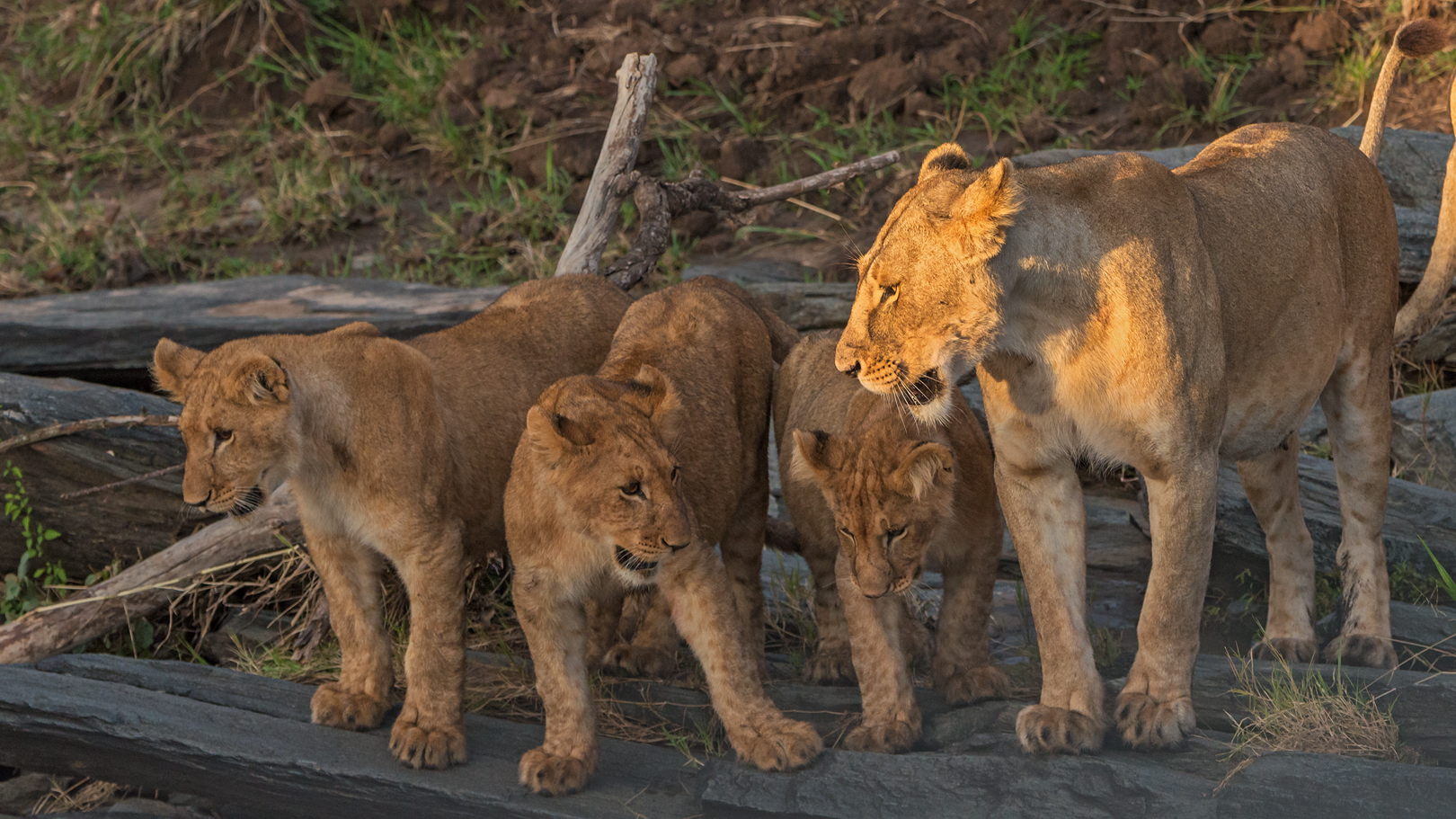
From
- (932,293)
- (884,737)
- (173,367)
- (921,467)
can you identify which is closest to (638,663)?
(884,737)

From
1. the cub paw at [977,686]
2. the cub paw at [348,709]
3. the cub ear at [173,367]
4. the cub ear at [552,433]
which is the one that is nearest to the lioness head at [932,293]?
the cub ear at [552,433]

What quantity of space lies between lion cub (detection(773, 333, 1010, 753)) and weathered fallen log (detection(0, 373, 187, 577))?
9.56ft

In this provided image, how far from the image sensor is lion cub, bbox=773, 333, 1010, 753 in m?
4.50

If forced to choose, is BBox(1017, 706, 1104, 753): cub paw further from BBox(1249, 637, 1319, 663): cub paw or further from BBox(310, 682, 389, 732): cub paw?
BBox(310, 682, 389, 732): cub paw

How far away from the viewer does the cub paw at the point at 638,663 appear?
5395mm

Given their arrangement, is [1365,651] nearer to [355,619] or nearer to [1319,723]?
[1319,723]

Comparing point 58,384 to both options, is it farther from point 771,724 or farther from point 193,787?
point 771,724

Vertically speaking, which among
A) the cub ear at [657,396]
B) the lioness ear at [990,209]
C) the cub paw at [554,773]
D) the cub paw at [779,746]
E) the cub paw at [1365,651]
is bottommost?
the cub paw at [554,773]

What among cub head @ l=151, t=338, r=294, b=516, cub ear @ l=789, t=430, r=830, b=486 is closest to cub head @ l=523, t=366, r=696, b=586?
cub ear @ l=789, t=430, r=830, b=486

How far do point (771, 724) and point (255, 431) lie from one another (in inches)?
71.8

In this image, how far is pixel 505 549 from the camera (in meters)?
5.64

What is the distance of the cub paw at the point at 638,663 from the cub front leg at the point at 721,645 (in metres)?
0.88

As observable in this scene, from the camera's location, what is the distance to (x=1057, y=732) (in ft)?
13.9

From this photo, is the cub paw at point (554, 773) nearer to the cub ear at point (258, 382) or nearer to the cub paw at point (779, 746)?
the cub paw at point (779, 746)
